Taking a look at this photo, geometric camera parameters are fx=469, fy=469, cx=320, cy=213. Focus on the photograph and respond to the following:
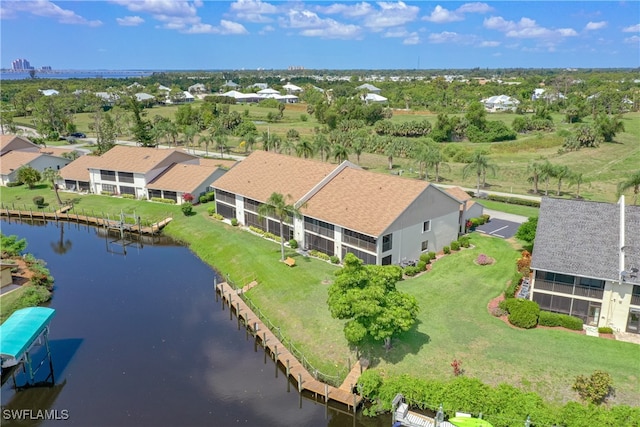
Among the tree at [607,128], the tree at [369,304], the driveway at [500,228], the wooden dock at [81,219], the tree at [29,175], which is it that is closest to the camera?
the tree at [369,304]

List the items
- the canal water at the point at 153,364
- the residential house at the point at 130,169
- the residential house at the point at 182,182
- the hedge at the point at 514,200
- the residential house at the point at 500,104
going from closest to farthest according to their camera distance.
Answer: the canal water at the point at 153,364, the hedge at the point at 514,200, the residential house at the point at 182,182, the residential house at the point at 130,169, the residential house at the point at 500,104

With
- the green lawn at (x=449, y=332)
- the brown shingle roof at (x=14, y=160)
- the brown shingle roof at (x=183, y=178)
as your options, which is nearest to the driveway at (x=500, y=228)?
the green lawn at (x=449, y=332)

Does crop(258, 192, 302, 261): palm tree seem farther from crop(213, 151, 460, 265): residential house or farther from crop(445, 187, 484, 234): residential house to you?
crop(445, 187, 484, 234): residential house

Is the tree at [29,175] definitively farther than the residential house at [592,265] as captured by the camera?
Yes

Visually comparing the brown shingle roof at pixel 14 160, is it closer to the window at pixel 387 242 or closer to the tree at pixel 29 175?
the tree at pixel 29 175

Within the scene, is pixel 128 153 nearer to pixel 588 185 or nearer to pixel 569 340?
pixel 569 340

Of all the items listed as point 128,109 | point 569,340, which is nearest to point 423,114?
point 128,109

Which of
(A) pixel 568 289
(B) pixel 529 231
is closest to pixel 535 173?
(B) pixel 529 231
